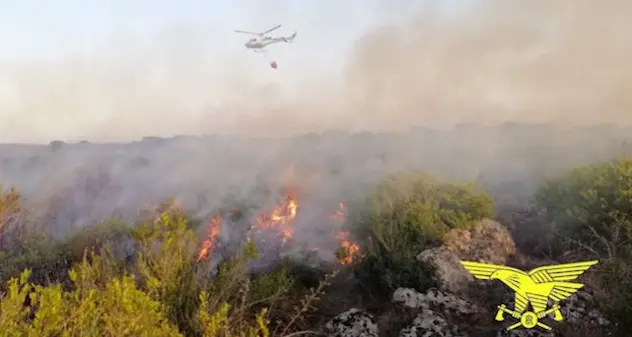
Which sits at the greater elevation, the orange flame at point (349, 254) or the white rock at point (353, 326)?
the white rock at point (353, 326)

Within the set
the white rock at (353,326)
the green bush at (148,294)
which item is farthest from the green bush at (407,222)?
the white rock at (353,326)

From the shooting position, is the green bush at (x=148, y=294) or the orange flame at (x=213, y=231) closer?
the green bush at (x=148, y=294)

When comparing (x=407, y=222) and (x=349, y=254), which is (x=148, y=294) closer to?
(x=407, y=222)

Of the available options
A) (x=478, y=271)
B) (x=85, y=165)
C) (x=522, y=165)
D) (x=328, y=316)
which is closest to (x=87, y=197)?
(x=85, y=165)

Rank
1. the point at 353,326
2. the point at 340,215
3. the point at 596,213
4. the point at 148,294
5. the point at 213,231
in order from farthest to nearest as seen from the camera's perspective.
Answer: the point at 340,215, the point at 213,231, the point at 596,213, the point at 353,326, the point at 148,294

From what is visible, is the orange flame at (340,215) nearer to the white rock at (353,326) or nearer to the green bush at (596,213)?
the green bush at (596,213)

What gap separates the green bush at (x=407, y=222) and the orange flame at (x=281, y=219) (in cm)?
311

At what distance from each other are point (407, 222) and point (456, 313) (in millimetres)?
3325

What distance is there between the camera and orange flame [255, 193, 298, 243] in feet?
52.8

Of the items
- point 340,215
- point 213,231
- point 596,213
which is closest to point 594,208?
point 596,213

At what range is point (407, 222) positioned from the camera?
11242 millimetres

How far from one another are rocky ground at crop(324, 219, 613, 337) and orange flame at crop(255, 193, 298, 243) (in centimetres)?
646

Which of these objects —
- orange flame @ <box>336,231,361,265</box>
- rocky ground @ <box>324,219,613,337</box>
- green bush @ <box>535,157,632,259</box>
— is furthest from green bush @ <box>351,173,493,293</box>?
green bush @ <box>535,157,632,259</box>

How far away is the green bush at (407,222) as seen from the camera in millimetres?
10125
